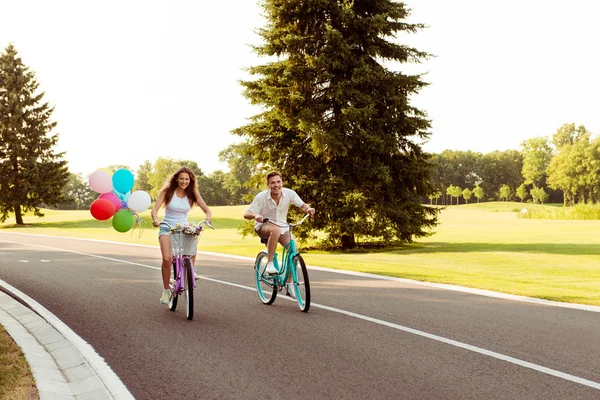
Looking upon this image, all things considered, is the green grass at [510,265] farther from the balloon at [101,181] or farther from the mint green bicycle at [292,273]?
the balloon at [101,181]

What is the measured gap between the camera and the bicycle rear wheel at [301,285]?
772 centimetres

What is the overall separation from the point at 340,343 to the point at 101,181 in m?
15.6

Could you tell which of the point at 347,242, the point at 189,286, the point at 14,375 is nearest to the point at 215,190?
the point at 347,242

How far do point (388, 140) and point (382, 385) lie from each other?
53.8 feet

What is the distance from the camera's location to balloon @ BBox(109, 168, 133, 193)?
19.3m

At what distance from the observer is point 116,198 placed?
19.6m

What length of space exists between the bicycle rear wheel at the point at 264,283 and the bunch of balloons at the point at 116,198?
12.0 meters

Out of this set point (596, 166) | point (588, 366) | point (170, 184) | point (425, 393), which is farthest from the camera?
point (596, 166)

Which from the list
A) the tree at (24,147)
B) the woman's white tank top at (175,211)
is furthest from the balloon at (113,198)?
A: the tree at (24,147)

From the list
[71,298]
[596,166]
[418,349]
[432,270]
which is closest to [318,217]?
[432,270]

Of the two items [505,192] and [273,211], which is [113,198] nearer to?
[273,211]

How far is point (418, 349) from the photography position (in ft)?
18.9

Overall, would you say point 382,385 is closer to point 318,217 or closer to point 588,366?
point 588,366

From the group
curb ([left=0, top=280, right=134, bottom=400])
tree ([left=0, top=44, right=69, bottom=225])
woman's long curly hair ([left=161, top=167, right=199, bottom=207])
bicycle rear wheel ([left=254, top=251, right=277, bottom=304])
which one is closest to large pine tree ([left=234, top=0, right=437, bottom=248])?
bicycle rear wheel ([left=254, top=251, right=277, bottom=304])
